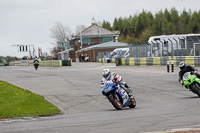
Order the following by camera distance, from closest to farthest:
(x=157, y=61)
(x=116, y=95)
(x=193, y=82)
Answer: (x=116, y=95)
(x=193, y=82)
(x=157, y=61)

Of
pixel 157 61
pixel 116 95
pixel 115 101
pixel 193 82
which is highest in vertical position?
pixel 157 61

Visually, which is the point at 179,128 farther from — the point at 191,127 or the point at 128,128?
the point at 128,128

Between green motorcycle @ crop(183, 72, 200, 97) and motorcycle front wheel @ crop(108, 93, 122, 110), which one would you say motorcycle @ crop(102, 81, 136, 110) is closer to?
motorcycle front wheel @ crop(108, 93, 122, 110)

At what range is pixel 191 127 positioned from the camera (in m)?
7.54

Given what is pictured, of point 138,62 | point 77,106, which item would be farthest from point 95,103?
point 138,62

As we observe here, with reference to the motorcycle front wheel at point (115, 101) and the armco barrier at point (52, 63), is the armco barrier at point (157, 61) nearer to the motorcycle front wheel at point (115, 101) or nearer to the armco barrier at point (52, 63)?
the armco barrier at point (52, 63)

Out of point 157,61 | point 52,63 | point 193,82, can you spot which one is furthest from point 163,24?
point 193,82

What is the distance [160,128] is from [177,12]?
103m

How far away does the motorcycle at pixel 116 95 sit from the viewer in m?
11.8

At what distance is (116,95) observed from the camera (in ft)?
39.5

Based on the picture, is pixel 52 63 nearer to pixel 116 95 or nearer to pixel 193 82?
pixel 193 82

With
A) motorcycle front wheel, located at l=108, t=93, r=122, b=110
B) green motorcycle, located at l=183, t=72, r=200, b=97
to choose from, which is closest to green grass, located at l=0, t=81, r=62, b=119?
motorcycle front wheel, located at l=108, t=93, r=122, b=110

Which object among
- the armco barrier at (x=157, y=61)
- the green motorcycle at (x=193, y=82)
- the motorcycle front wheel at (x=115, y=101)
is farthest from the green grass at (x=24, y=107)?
the armco barrier at (x=157, y=61)

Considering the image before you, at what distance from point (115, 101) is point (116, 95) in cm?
19
